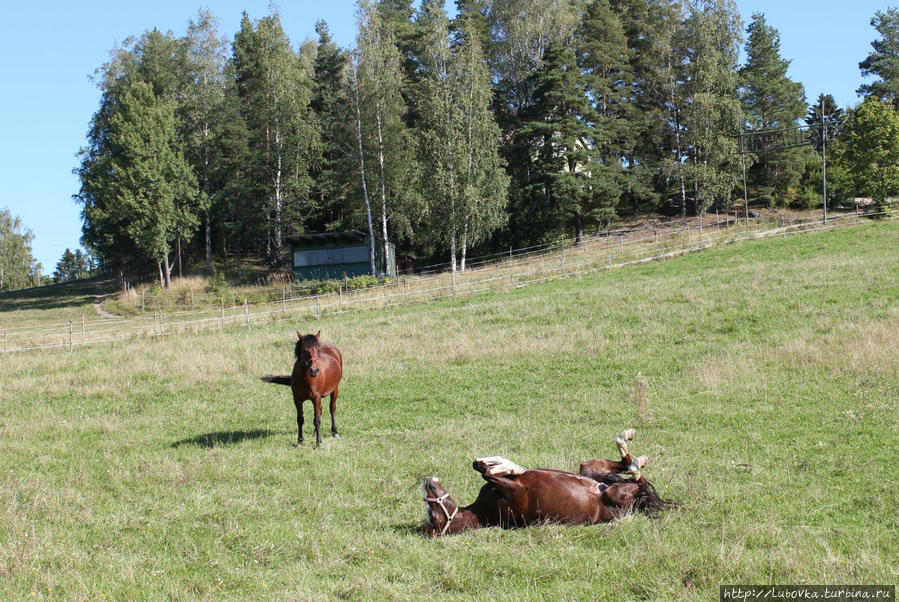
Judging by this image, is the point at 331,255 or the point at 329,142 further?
the point at 329,142

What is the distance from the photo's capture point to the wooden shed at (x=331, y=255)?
168 feet

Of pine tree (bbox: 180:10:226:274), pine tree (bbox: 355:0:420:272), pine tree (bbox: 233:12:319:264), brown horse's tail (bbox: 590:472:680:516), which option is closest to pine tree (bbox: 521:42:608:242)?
pine tree (bbox: 355:0:420:272)

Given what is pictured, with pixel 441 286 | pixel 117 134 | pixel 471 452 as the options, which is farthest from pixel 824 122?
pixel 117 134

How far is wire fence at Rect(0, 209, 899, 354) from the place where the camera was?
3181cm

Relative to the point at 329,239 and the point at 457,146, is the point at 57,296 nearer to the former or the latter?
the point at 329,239

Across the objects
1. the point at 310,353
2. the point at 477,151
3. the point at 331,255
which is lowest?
the point at 310,353

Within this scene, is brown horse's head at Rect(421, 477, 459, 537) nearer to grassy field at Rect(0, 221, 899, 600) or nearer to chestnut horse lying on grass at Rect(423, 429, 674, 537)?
chestnut horse lying on grass at Rect(423, 429, 674, 537)

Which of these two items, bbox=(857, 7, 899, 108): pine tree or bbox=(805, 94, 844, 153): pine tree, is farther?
bbox=(857, 7, 899, 108): pine tree

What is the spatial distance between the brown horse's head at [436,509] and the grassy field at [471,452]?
0.84ft

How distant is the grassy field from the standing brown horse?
1.87 ft

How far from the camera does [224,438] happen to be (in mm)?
11477

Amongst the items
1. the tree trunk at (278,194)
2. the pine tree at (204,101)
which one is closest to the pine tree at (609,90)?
the tree trunk at (278,194)

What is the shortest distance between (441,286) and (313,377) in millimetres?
27263

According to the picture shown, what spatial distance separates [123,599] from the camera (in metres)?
4.92
